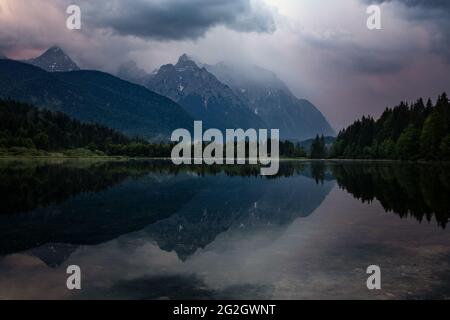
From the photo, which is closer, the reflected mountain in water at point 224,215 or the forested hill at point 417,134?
the reflected mountain in water at point 224,215

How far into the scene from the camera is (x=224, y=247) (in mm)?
23922

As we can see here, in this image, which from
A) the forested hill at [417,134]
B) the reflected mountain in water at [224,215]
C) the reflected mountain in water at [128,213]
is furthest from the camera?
the forested hill at [417,134]

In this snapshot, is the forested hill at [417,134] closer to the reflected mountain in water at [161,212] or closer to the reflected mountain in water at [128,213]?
the reflected mountain in water at [161,212]

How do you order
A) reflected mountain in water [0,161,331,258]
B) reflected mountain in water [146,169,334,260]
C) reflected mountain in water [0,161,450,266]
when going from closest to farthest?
reflected mountain in water [0,161,450,266] → reflected mountain in water [0,161,331,258] → reflected mountain in water [146,169,334,260]

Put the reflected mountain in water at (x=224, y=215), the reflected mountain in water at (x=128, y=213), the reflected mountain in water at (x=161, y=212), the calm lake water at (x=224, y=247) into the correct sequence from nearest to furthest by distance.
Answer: the calm lake water at (x=224, y=247) → the reflected mountain in water at (x=161, y=212) → the reflected mountain in water at (x=128, y=213) → the reflected mountain in water at (x=224, y=215)

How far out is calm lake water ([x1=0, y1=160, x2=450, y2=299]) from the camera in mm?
16266

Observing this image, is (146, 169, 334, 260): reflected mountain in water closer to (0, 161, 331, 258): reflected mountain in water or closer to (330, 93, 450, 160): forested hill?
(0, 161, 331, 258): reflected mountain in water

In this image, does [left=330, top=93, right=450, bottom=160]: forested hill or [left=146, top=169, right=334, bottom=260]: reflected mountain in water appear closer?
[left=146, top=169, right=334, bottom=260]: reflected mountain in water

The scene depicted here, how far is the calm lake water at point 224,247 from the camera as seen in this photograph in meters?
16.3

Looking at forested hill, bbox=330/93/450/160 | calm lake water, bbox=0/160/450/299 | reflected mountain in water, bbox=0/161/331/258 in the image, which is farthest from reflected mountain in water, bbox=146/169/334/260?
forested hill, bbox=330/93/450/160

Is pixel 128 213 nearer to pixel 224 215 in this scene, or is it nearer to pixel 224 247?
pixel 224 215

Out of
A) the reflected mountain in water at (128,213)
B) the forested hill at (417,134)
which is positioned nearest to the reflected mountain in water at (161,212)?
the reflected mountain in water at (128,213)
